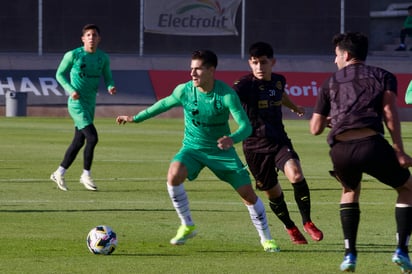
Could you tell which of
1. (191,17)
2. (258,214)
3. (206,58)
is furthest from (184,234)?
(191,17)

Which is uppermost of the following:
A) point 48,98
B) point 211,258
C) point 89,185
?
point 211,258

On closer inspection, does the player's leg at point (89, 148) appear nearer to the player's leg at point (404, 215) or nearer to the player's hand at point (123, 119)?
the player's hand at point (123, 119)

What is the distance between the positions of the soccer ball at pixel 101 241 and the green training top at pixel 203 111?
1.20 metres

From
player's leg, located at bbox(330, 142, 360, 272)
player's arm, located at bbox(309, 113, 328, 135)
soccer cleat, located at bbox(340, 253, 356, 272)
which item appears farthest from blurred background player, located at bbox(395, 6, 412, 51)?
soccer cleat, located at bbox(340, 253, 356, 272)

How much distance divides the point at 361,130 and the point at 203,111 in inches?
77.3

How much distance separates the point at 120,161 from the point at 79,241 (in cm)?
1029

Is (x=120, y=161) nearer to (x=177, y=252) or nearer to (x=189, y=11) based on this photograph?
(x=177, y=252)

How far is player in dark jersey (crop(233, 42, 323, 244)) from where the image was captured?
39.8 feet

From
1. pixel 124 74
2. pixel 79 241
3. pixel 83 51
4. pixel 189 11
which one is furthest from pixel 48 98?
pixel 79 241

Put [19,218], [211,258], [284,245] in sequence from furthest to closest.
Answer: [19,218]
[284,245]
[211,258]

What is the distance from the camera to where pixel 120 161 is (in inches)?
858

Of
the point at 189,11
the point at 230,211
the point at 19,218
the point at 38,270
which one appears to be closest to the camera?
the point at 38,270

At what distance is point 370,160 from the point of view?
9.55m

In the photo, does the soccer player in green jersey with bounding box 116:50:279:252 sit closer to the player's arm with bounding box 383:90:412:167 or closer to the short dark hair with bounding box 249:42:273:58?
the short dark hair with bounding box 249:42:273:58
